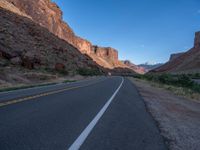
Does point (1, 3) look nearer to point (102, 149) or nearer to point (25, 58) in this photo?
point (25, 58)

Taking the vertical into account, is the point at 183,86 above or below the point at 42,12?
below

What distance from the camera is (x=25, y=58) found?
4238cm

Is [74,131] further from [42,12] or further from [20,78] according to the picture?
[42,12]

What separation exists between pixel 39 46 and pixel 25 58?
17.0 meters

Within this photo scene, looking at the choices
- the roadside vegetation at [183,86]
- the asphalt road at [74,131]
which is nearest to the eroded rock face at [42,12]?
the roadside vegetation at [183,86]

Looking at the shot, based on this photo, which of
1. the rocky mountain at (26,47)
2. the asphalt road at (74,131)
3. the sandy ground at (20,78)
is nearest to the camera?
the asphalt road at (74,131)

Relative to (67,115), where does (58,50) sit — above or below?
above

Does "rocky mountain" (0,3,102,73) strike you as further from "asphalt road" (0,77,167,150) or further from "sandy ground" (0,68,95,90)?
"asphalt road" (0,77,167,150)

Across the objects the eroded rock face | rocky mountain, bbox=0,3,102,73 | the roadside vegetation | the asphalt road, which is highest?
the eroded rock face

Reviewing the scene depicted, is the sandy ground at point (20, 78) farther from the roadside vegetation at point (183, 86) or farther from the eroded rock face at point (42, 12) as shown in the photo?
the eroded rock face at point (42, 12)

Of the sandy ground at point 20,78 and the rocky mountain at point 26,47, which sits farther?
the rocky mountain at point 26,47

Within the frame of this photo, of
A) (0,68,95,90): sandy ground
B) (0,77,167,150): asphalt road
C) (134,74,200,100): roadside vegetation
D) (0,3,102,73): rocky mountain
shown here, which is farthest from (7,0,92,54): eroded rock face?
(0,77,167,150): asphalt road

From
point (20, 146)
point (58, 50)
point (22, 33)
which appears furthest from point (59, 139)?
point (58, 50)

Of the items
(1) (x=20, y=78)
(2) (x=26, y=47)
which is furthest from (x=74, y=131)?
(2) (x=26, y=47)
